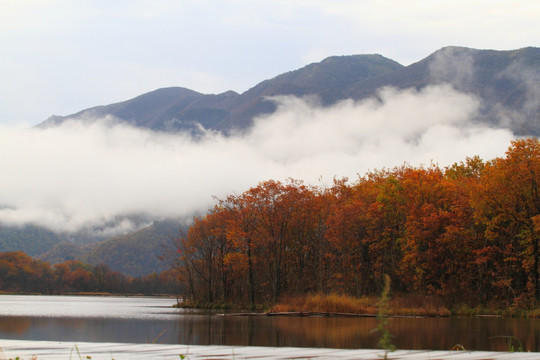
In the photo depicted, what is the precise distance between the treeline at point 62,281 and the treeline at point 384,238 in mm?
96460

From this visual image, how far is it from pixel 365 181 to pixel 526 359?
2698 inches

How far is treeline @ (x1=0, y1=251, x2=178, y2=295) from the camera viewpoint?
17188 cm

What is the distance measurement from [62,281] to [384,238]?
13584 centimetres

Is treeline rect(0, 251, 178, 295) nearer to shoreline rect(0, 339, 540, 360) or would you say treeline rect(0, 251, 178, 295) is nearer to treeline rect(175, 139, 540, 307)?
treeline rect(175, 139, 540, 307)

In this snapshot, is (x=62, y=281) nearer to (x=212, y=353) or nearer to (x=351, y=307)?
(x=351, y=307)

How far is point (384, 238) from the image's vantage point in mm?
63094

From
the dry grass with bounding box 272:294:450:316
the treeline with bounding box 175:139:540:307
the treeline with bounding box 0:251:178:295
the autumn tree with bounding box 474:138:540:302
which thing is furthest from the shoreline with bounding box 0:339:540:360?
the treeline with bounding box 0:251:178:295

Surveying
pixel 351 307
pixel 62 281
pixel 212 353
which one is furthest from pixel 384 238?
pixel 62 281

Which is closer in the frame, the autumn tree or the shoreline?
the shoreline

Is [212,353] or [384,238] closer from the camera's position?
[212,353]

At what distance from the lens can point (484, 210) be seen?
53.4 meters

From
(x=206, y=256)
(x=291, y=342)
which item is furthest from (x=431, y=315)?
(x=206, y=256)

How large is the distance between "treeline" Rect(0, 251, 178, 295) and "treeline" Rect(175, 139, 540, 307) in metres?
96.5

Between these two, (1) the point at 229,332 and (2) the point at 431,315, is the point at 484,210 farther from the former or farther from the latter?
(1) the point at 229,332
